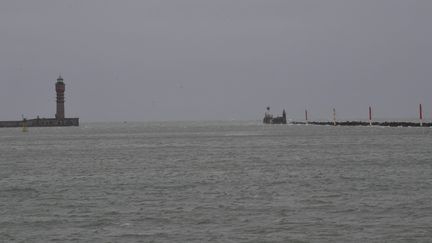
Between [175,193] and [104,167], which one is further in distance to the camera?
[104,167]

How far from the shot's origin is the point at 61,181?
39.0 metres

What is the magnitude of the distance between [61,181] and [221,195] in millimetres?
12473

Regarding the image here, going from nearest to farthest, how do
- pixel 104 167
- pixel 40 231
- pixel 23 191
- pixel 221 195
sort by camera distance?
pixel 40 231, pixel 221 195, pixel 23 191, pixel 104 167

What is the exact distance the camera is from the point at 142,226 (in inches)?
861

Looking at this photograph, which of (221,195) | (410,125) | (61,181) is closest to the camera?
(221,195)

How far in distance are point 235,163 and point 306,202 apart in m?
25.2

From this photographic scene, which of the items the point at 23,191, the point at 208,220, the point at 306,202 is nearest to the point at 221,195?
the point at 306,202

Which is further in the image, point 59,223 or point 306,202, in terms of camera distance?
point 306,202

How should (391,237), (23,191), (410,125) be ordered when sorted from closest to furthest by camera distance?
(391,237) < (23,191) < (410,125)

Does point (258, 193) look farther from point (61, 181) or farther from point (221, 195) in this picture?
point (61, 181)

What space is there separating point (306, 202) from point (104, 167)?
26165mm

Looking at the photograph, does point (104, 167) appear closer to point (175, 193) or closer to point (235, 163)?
point (235, 163)

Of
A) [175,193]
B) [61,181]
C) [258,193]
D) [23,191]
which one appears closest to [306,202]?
[258,193]

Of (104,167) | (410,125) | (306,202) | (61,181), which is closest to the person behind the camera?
(306,202)
